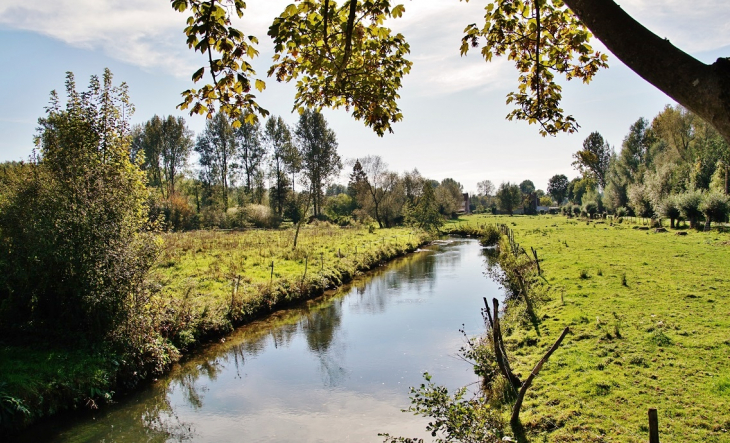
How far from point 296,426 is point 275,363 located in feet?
12.1

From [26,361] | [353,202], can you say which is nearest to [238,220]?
[353,202]

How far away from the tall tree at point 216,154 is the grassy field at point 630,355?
46.0 metres

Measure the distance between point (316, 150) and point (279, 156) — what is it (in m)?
5.03

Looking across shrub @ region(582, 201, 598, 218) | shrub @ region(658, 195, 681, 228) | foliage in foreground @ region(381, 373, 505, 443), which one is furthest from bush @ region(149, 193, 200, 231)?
shrub @ region(582, 201, 598, 218)

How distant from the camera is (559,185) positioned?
109375 mm

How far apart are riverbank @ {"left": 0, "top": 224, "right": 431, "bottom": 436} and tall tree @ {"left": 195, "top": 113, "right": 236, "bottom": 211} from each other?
90.4 feet

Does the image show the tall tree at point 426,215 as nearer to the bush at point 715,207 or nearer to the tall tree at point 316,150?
the tall tree at point 316,150

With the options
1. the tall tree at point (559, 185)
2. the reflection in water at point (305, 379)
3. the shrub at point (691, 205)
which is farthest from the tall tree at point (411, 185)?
the tall tree at point (559, 185)

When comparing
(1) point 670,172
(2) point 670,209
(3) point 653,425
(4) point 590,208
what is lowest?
(3) point 653,425

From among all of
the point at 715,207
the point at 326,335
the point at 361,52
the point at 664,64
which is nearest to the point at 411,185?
the point at 715,207

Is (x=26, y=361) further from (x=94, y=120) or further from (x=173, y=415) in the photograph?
(x=94, y=120)

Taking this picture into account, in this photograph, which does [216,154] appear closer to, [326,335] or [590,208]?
[326,335]

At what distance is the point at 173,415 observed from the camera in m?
9.36

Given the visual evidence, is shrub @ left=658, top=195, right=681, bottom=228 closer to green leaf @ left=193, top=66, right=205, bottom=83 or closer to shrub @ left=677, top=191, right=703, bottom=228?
shrub @ left=677, top=191, right=703, bottom=228
